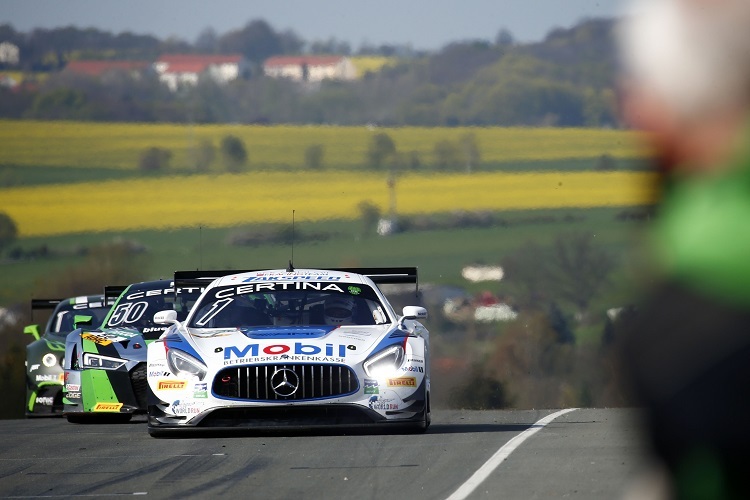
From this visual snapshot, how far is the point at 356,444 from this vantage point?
10508mm

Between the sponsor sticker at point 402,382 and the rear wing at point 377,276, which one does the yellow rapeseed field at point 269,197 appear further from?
the sponsor sticker at point 402,382

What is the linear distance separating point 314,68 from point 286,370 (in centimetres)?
3315

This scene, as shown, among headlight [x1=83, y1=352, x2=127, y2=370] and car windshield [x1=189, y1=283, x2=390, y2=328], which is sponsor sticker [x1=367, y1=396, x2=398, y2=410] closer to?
car windshield [x1=189, y1=283, x2=390, y2=328]

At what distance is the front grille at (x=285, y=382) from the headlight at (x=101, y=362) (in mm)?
3282

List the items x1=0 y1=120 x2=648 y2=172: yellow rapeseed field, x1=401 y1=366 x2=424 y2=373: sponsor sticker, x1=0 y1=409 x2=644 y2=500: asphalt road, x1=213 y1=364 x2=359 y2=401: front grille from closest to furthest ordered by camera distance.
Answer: x1=0 y1=409 x2=644 y2=500: asphalt road
x1=213 y1=364 x2=359 y2=401: front grille
x1=401 y1=366 x2=424 y2=373: sponsor sticker
x1=0 y1=120 x2=648 y2=172: yellow rapeseed field

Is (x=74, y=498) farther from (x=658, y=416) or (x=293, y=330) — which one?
(x=658, y=416)

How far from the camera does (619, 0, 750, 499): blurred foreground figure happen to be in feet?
7.94

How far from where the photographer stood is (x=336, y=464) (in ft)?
30.1


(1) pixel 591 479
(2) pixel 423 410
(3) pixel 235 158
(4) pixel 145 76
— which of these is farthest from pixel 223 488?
(4) pixel 145 76

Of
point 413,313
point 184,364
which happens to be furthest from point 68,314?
point 413,313

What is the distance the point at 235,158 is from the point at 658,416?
1323 inches

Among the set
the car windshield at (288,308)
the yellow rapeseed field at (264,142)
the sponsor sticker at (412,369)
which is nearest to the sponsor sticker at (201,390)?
the car windshield at (288,308)

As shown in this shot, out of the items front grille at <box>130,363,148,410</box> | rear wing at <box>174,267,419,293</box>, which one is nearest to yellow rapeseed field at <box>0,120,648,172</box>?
front grille at <box>130,363,148,410</box>

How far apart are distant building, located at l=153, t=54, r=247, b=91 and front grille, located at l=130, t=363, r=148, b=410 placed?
2825 centimetres
